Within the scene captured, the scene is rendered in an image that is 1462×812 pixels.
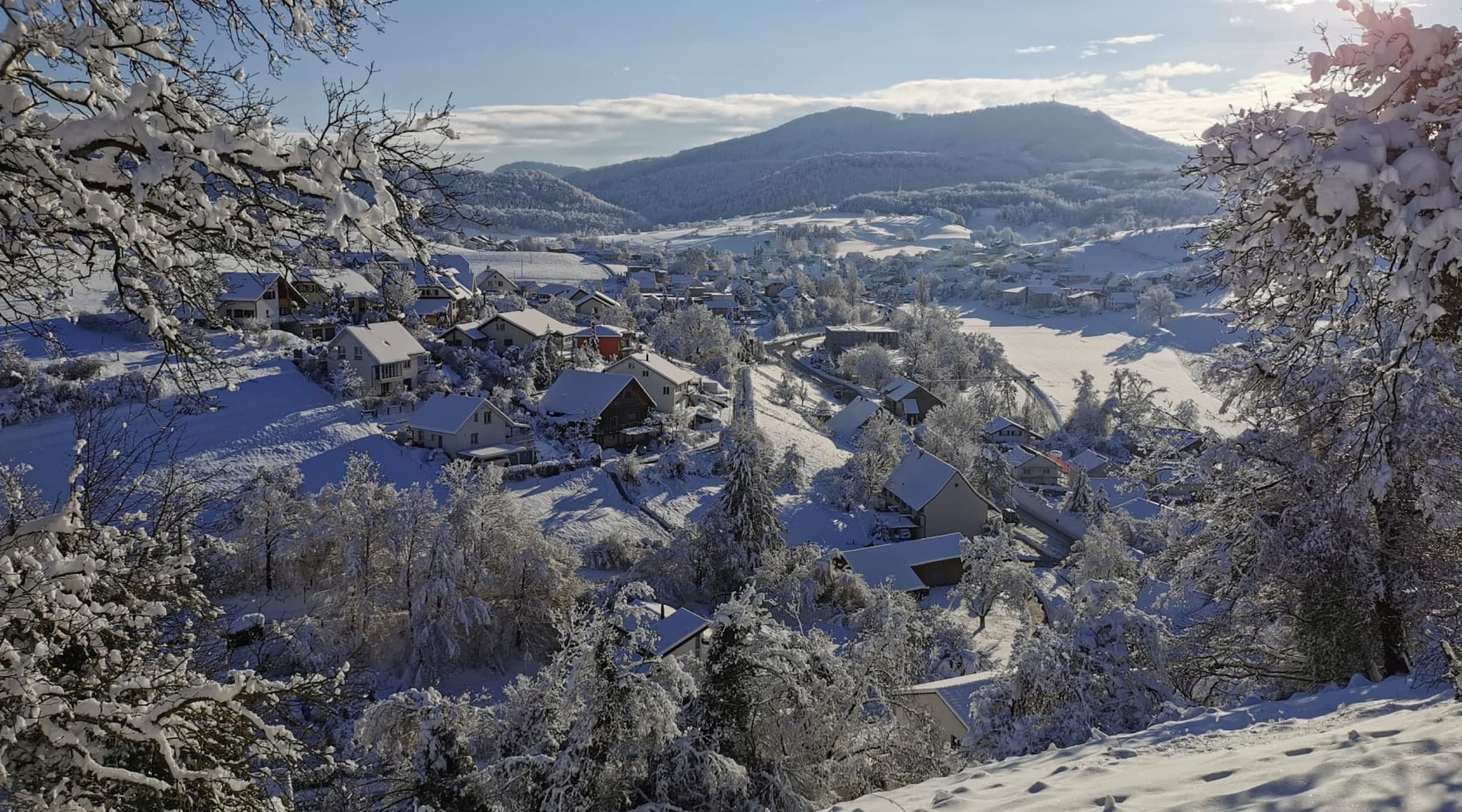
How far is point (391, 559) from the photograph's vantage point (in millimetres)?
21516

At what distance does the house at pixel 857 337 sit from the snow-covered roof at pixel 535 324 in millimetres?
29359

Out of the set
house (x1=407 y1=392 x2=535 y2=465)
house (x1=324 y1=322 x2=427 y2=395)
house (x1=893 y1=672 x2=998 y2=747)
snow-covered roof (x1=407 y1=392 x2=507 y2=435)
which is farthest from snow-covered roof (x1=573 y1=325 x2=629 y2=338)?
house (x1=893 y1=672 x2=998 y2=747)

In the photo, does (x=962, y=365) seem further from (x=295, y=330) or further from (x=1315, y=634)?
(x=1315, y=634)

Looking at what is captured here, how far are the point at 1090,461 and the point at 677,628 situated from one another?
106 ft

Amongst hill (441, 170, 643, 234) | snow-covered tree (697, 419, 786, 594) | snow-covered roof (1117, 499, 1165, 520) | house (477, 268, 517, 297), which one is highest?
hill (441, 170, 643, 234)

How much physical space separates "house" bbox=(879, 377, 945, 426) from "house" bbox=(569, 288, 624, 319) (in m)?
22.3

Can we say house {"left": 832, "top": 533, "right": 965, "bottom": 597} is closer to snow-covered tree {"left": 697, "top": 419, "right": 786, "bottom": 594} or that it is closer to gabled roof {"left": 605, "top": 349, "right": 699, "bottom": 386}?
snow-covered tree {"left": 697, "top": 419, "right": 786, "bottom": 594}

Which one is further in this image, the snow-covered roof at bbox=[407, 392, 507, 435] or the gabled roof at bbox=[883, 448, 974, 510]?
the gabled roof at bbox=[883, 448, 974, 510]

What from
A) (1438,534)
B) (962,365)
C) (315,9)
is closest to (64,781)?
(315,9)

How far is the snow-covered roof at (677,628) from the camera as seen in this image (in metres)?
16.7

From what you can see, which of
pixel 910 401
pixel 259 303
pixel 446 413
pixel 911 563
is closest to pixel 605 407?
pixel 446 413

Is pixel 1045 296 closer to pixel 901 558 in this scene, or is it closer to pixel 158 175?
pixel 901 558

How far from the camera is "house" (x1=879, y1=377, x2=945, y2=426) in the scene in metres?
50.7

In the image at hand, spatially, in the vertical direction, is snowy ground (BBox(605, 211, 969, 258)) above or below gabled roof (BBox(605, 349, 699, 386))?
above
